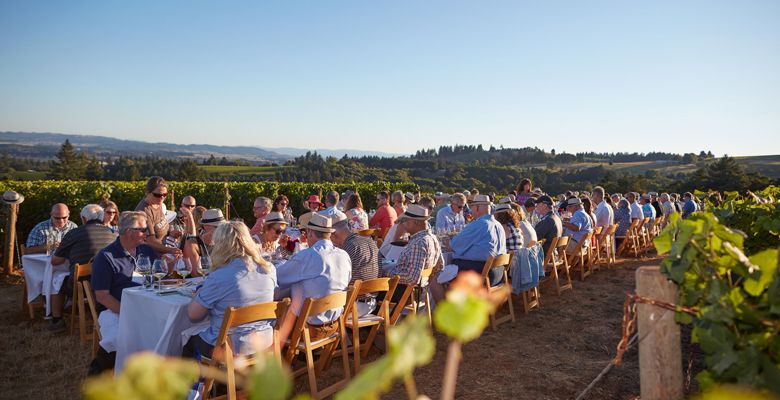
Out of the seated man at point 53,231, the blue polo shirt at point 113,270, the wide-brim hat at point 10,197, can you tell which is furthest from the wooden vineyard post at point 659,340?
the wide-brim hat at point 10,197

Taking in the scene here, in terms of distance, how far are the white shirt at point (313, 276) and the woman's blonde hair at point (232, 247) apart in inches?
23.0

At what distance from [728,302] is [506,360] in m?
3.60

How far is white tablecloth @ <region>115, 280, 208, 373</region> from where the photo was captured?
3697 millimetres

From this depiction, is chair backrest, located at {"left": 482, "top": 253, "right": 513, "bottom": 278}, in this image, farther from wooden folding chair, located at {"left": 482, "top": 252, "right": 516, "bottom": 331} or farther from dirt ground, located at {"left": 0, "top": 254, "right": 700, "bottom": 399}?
dirt ground, located at {"left": 0, "top": 254, "right": 700, "bottom": 399}

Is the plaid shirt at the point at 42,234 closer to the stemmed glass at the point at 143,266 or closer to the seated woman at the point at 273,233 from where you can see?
the seated woman at the point at 273,233

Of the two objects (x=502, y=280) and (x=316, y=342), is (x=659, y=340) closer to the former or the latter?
(x=316, y=342)

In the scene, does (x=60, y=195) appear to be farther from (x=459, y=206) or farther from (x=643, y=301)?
(x=643, y=301)

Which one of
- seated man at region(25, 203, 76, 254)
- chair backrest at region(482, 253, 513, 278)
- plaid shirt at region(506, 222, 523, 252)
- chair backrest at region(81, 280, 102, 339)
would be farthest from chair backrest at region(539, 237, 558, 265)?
seated man at region(25, 203, 76, 254)

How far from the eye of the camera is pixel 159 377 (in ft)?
2.00

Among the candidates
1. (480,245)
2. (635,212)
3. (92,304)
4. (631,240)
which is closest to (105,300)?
(92,304)

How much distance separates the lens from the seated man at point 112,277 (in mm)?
3999

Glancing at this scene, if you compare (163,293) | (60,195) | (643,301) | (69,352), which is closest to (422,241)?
(163,293)

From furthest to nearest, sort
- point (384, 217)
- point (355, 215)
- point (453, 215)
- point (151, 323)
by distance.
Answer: point (453, 215) → point (384, 217) → point (355, 215) → point (151, 323)

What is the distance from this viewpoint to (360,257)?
4.95 metres
